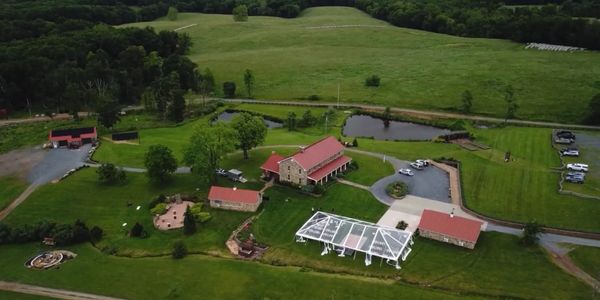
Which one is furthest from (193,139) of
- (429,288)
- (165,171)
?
(429,288)

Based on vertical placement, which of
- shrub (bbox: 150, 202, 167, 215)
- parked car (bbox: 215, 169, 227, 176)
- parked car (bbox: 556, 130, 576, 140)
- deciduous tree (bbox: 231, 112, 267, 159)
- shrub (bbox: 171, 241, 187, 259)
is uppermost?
deciduous tree (bbox: 231, 112, 267, 159)

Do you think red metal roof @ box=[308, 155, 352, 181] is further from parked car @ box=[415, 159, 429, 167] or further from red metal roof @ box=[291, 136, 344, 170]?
parked car @ box=[415, 159, 429, 167]

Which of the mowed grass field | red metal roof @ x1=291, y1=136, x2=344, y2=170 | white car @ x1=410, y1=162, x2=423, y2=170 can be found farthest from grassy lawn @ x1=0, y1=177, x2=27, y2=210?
white car @ x1=410, y1=162, x2=423, y2=170

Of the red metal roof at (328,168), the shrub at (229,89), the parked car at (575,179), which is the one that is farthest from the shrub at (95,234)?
the shrub at (229,89)

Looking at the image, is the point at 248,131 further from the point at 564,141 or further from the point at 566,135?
the point at 566,135

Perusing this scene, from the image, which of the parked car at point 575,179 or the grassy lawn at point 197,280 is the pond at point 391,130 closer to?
the parked car at point 575,179

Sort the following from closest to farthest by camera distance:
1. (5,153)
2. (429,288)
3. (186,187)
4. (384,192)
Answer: (429,288) < (384,192) < (186,187) < (5,153)

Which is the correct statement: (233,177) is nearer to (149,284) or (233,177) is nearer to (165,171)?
(165,171)
